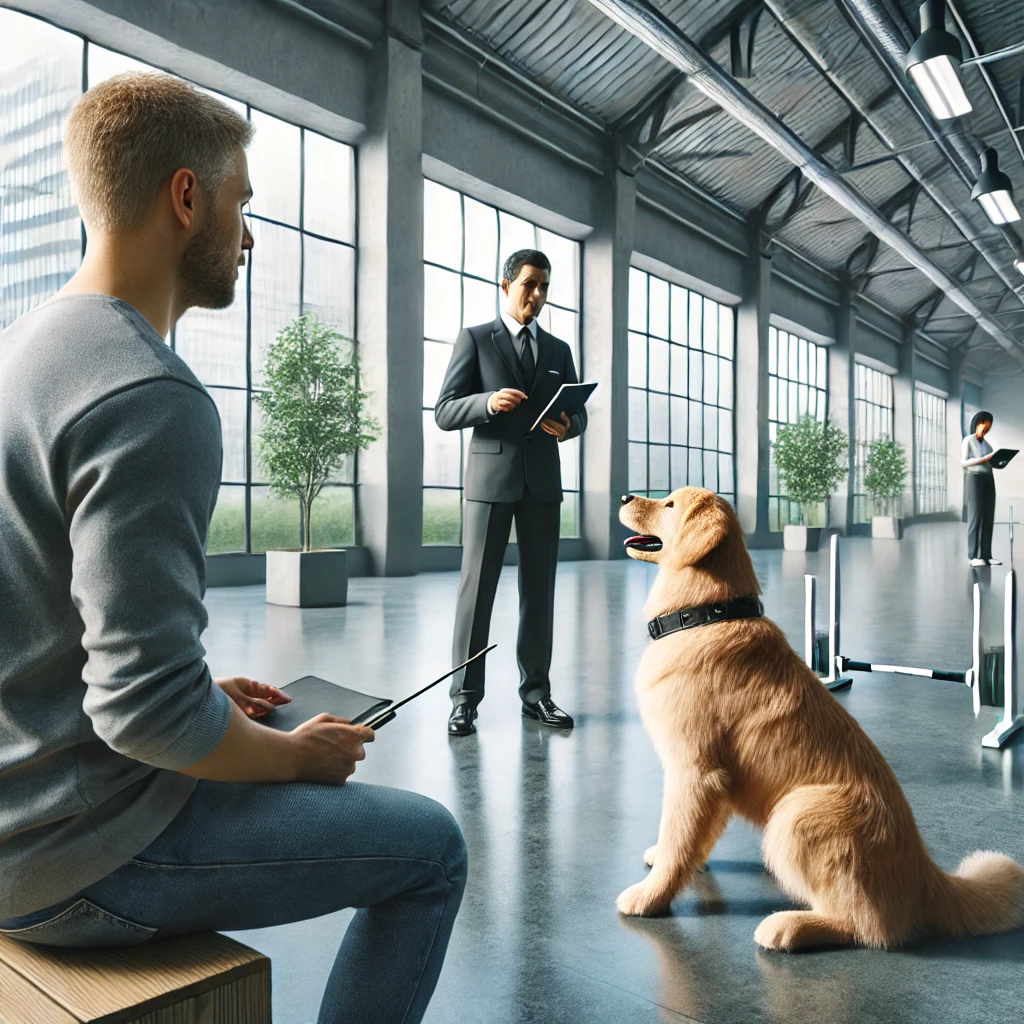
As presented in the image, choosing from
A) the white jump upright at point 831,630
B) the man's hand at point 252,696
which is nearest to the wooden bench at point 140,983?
the man's hand at point 252,696

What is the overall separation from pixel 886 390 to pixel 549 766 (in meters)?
29.1

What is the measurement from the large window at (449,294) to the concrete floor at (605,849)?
7022mm

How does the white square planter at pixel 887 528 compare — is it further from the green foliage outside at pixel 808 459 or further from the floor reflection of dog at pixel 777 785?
the floor reflection of dog at pixel 777 785

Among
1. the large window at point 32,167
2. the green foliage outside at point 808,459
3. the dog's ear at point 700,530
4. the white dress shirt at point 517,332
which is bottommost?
the dog's ear at point 700,530

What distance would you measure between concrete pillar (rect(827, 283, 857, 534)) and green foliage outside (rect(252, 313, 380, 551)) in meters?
19.0

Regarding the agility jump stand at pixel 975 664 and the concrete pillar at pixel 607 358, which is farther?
the concrete pillar at pixel 607 358

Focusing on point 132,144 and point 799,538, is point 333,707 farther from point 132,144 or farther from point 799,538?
point 799,538

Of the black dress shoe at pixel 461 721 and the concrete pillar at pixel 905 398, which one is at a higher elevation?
the concrete pillar at pixel 905 398

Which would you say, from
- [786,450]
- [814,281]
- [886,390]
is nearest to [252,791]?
[786,450]

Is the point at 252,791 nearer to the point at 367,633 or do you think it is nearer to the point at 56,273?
the point at 367,633

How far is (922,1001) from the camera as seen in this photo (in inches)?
69.2

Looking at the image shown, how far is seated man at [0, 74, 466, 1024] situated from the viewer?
903mm

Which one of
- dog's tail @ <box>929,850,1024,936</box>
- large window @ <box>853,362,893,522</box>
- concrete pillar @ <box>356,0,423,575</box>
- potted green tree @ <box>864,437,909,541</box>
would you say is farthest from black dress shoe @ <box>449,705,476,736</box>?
large window @ <box>853,362,893,522</box>

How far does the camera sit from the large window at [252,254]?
870 cm
